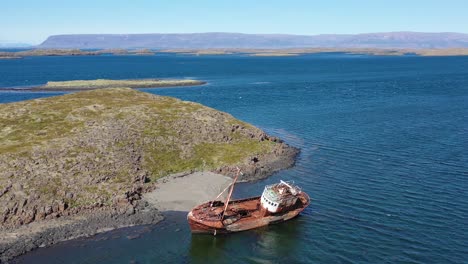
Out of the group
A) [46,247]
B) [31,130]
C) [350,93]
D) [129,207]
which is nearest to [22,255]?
[46,247]

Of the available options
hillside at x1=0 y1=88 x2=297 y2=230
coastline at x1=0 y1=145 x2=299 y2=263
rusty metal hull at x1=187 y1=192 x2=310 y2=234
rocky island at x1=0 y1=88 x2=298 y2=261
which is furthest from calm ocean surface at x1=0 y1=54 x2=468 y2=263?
hillside at x1=0 y1=88 x2=297 y2=230

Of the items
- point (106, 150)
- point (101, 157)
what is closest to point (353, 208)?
point (101, 157)

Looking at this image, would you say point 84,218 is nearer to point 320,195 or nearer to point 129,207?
point 129,207

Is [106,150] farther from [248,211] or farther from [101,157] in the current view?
[248,211]

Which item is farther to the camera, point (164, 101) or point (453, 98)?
point (453, 98)

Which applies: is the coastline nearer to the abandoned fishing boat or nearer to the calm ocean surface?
the calm ocean surface

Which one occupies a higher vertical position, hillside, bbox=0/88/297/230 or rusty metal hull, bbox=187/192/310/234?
hillside, bbox=0/88/297/230
